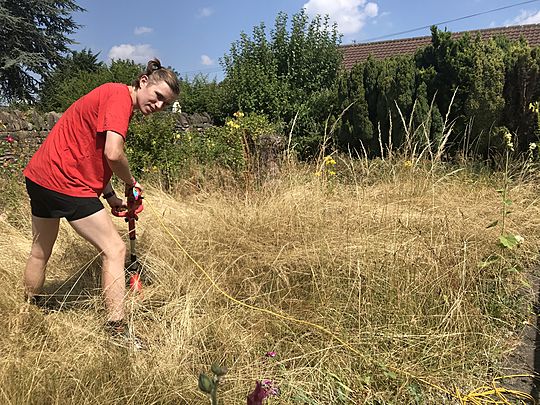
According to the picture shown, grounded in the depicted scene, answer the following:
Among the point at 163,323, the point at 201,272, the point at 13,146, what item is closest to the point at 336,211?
the point at 201,272

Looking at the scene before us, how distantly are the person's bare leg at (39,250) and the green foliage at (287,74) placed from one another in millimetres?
5882

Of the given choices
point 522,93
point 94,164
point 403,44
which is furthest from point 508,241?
point 403,44

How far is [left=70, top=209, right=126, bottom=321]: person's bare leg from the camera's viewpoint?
2.22 meters

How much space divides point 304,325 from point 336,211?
4.04 feet

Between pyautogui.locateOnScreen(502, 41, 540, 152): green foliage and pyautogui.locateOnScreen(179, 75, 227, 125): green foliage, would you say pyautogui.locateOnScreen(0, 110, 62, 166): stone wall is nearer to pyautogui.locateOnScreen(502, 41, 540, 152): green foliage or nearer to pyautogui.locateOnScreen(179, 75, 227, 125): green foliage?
pyautogui.locateOnScreen(179, 75, 227, 125): green foliage

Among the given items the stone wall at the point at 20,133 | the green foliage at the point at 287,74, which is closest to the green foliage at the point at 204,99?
the green foliage at the point at 287,74

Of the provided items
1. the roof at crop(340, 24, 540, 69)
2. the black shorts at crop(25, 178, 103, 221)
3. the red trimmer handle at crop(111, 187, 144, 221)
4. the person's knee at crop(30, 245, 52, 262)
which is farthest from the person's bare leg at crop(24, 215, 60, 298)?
the roof at crop(340, 24, 540, 69)

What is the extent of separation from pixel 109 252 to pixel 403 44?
19.6 meters

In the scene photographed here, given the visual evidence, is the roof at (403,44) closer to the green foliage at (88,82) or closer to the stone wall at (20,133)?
the green foliage at (88,82)

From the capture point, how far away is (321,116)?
8.05 meters

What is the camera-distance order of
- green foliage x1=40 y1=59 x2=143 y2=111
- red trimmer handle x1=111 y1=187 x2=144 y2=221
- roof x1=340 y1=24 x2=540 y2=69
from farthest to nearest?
roof x1=340 y1=24 x2=540 y2=69, green foliage x1=40 y1=59 x2=143 y2=111, red trimmer handle x1=111 y1=187 x2=144 y2=221

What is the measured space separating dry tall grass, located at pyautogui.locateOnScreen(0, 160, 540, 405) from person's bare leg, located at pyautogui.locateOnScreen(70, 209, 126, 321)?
0.10 metres

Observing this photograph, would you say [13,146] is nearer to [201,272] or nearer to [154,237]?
[154,237]

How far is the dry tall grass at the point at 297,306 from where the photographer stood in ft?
6.08
